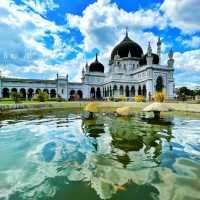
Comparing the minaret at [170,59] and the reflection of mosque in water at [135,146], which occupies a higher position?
the minaret at [170,59]

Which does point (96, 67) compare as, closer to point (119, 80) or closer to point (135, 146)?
point (119, 80)

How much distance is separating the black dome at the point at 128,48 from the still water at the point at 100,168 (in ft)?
229

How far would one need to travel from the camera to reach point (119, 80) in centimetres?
7188

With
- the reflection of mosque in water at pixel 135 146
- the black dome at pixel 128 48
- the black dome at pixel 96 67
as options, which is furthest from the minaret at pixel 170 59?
the reflection of mosque in water at pixel 135 146

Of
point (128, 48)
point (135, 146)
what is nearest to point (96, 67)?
point (128, 48)

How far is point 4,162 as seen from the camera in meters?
7.43

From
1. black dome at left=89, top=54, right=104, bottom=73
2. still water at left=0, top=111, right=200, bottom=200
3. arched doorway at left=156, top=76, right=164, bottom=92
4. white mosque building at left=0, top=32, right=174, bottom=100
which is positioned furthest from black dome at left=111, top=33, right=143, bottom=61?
Result: still water at left=0, top=111, right=200, bottom=200

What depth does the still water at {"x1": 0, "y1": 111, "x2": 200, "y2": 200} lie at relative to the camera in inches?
203

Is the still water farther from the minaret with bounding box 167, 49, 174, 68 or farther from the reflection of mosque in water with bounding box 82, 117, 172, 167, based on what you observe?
the minaret with bounding box 167, 49, 174, 68

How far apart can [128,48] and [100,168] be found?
7456cm

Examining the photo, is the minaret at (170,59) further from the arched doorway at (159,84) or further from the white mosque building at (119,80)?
the arched doorway at (159,84)

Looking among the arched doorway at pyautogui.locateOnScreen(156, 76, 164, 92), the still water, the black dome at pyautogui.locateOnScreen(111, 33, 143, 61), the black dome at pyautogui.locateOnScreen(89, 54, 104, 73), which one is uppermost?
the black dome at pyautogui.locateOnScreen(111, 33, 143, 61)

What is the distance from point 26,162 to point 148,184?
4.10 metres

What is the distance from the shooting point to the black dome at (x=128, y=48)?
256 feet
